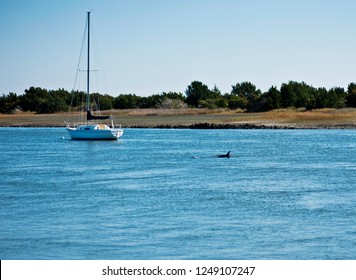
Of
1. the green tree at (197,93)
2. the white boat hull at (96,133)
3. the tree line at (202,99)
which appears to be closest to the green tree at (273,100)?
the tree line at (202,99)

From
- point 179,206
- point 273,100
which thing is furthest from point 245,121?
point 179,206

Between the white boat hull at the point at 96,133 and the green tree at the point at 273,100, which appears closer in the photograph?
the white boat hull at the point at 96,133

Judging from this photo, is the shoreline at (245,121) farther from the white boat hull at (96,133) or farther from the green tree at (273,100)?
the white boat hull at (96,133)

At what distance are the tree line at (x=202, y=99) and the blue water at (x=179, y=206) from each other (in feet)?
204

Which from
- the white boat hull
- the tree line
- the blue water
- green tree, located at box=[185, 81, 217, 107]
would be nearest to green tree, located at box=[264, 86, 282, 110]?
the tree line

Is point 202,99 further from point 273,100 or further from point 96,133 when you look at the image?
point 96,133

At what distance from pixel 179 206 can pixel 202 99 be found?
121816 millimetres

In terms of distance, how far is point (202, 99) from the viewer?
488 ft

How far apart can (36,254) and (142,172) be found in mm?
19850

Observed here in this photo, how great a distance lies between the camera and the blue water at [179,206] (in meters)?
20.5

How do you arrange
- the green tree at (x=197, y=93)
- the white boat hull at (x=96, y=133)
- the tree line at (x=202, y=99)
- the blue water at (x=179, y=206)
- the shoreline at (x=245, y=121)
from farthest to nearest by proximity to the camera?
the green tree at (x=197, y=93) → the tree line at (x=202, y=99) → the shoreline at (x=245, y=121) → the white boat hull at (x=96, y=133) → the blue water at (x=179, y=206)

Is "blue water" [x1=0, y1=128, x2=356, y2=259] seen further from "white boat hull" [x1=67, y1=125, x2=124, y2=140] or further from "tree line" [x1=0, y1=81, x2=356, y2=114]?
"tree line" [x1=0, y1=81, x2=356, y2=114]

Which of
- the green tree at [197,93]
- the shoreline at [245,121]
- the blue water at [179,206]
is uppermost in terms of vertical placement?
the green tree at [197,93]

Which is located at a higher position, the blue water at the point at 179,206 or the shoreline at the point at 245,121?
the shoreline at the point at 245,121
